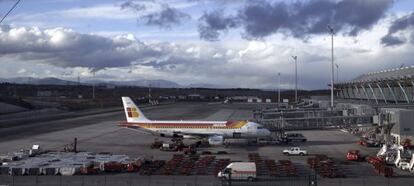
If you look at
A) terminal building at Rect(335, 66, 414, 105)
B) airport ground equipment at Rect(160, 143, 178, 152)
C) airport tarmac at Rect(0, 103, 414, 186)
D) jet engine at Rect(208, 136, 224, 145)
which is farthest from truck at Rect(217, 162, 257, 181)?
terminal building at Rect(335, 66, 414, 105)

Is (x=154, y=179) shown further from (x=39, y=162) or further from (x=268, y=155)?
(x=268, y=155)

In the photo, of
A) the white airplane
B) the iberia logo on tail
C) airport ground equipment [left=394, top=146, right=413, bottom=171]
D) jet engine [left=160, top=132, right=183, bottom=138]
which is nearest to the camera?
airport ground equipment [left=394, top=146, right=413, bottom=171]

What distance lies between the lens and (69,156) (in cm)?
6269

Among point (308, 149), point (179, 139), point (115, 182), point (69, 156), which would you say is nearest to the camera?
point (115, 182)

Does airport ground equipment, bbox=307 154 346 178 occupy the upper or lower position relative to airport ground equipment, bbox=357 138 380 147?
lower

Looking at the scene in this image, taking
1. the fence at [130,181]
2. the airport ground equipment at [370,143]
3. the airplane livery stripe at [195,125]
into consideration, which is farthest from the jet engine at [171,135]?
the fence at [130,181]

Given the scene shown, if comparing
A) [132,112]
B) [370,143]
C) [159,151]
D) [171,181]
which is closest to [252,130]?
[159,151]

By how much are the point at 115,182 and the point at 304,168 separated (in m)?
20.2

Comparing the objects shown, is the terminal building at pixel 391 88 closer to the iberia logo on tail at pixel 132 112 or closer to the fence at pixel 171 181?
the iberia logo on tail at pixel 132 112

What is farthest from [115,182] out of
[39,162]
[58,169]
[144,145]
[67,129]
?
[67,129]

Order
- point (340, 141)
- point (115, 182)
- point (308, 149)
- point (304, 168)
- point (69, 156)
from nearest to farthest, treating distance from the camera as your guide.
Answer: point (115, 182) → point (304, 168) → point (69, 156) → point (308, 149) → point (340, 141)

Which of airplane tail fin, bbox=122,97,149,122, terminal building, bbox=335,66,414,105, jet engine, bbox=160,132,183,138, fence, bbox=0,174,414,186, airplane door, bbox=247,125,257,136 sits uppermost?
terminal building, bbox=335,66,414,105

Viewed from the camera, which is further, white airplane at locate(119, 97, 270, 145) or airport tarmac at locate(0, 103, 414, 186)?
white airplane at locate(119, 97, 270, 145)

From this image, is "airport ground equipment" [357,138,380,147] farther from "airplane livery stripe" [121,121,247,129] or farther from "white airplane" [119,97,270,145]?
"airplane livery stripe" [121,121,247,129]
